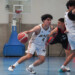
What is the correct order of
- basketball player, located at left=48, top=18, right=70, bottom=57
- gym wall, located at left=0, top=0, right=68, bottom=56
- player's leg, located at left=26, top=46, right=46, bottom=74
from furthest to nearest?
1. gym wall, located at left=0, top=0, right=68, bottom=56
2. basketball player, located at left=48, top=18, right=70, bottom=57
3. player's leg, located at left=26, top=46, right=46, bottom=74

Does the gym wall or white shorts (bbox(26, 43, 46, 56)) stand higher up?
the gym wall

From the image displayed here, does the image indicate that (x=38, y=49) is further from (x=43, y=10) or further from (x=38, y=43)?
(x=43, y=10)

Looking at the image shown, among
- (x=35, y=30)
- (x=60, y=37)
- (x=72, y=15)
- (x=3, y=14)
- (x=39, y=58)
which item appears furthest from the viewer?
(x=3, y=14)

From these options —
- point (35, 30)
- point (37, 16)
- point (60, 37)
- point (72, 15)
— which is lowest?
point (60, 37)

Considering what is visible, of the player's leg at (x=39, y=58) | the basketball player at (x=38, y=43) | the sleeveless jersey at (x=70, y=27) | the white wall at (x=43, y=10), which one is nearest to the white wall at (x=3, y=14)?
the white wall at (x=43, y=10)

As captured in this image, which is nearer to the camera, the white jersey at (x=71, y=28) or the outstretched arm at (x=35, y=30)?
the white jersey at (x=71, y=28)

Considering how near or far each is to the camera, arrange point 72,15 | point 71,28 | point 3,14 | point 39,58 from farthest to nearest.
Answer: point 3,14, point 39,58, point 71,28, point 72,15

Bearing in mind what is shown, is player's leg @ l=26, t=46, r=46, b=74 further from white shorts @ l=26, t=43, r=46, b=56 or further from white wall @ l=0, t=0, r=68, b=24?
white wall @ l=0, t=0, r=68, b=24

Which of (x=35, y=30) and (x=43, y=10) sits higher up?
(x=43, y=10)

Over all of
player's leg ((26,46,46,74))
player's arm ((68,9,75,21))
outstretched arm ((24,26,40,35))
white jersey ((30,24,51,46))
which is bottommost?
player's leg ((26,46,46,74))

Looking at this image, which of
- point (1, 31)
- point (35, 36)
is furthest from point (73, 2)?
point (1, 31)

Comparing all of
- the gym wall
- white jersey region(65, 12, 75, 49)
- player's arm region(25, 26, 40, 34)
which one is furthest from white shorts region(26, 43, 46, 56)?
the gym wall

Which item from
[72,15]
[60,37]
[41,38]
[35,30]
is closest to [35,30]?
[35,30]

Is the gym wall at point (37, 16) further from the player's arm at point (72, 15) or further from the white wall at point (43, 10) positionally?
the player's arm at point (72, 15)
